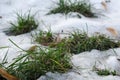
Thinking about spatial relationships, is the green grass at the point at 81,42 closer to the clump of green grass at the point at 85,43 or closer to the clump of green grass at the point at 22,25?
the clump of green grass at the point at 85,43

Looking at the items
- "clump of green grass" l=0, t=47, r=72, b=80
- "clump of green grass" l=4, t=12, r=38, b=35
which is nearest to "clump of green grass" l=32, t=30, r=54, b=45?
"clump of green grass" l=4, t=12, r=38, b=35

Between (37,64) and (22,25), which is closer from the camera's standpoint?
(37,64)

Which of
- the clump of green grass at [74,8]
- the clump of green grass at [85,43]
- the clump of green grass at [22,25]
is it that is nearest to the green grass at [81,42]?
the clump of green grass at [85,43]

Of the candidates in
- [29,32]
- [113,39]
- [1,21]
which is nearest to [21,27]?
[29,32]

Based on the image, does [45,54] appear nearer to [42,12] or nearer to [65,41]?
[65,41]

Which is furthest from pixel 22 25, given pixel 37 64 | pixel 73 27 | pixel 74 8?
pixel 37 64

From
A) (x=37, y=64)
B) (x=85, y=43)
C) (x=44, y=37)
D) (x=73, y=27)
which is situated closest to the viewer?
(x=37, y=64)

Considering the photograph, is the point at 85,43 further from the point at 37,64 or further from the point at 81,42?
the point at 37,64
